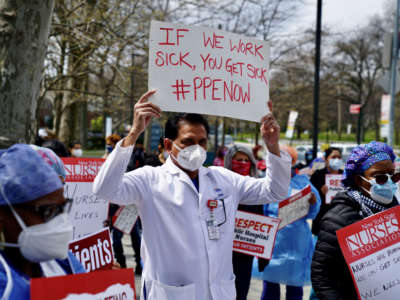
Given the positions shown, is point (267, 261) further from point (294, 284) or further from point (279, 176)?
point (279, 176)

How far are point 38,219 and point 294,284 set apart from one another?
12.0ft

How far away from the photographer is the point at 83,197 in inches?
171

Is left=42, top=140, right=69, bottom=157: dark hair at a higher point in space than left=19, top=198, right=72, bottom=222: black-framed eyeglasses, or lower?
higher

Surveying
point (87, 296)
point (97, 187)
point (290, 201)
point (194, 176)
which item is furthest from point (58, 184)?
point (290, 201)

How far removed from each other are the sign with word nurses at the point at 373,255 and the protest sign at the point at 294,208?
215 cm

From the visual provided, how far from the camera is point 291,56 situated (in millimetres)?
20609

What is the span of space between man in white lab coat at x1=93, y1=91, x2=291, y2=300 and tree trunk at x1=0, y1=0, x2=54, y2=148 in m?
1.63

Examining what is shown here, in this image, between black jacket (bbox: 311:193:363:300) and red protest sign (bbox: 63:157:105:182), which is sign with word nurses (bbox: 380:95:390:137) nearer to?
red protest sign (bbox: 63:157:105:182)

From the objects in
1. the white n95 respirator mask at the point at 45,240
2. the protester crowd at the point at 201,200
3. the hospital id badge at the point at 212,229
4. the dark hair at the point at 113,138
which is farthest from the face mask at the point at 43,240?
the dark hair at the point at 113,138

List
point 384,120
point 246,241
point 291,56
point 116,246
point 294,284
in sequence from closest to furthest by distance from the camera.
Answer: point 246,241 → point 294,284 → point 116,246 → point 384,120 → point 291,56

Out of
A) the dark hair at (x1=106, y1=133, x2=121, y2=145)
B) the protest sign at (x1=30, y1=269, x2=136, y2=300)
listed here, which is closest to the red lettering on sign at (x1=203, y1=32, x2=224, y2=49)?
the protest sign at (x1=30, y1=269, x2=136, y2=300)

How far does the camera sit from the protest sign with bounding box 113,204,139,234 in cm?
647

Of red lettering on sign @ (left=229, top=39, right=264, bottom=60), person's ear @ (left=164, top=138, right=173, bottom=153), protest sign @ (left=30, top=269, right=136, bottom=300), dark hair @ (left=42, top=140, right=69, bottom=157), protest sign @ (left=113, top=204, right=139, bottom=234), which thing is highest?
red lettering on sign @ (left=229, top=39, right=264, bottom=60)

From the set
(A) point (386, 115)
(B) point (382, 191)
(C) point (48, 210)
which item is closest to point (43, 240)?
(C) point (48, 210)
